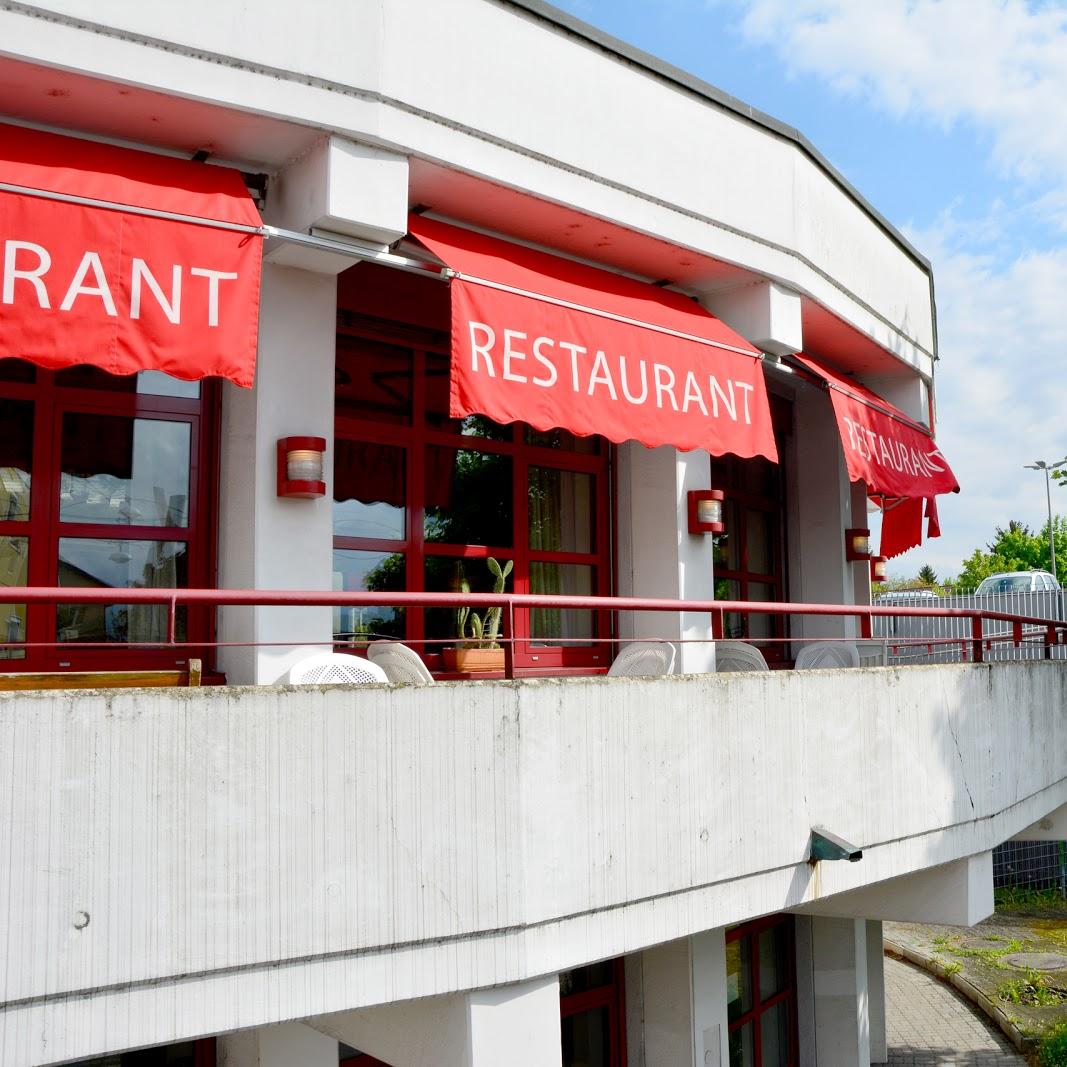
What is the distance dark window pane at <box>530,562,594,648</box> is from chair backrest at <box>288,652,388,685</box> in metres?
2.78

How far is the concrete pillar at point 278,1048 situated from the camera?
6.69 meters

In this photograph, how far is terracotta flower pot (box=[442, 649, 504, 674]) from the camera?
8.05 metres

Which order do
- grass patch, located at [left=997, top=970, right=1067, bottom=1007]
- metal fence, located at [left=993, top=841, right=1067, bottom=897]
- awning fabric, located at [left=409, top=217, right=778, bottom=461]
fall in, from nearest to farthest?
1. awning fabric, located at [left=409, top=217, right=778, bottom=461]
2. grass patch, located at [left=997, top=970, right=1067, bottom=1007]
3. metal fence, located at [left=993, top=841, right=1067, bottom=897]

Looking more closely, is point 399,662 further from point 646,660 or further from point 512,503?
point 512,503

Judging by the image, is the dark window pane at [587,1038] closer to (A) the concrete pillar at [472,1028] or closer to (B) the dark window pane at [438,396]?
(A) the concrete pillar at [472,1028]

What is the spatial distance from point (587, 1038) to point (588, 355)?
5.59 metres

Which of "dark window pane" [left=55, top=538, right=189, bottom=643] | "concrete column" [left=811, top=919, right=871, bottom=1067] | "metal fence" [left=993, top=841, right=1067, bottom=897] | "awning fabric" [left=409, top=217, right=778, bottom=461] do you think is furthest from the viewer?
"metal fence" [left=993, top=841, right=1067, bottom=897]

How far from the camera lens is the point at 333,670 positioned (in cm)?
645

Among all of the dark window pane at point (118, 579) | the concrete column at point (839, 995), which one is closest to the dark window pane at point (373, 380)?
the dark window pane at point (118, 579)

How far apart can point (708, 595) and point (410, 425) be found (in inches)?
110

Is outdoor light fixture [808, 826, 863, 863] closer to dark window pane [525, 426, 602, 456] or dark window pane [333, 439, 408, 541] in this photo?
dark window pane [333, 439, 408, 541]

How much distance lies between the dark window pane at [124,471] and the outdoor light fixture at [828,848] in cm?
443

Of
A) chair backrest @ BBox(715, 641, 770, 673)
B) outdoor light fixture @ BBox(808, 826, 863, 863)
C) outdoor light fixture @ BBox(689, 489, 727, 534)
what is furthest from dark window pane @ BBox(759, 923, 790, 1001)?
outdoor light fixture @ BBox(808, 826, 863, 863)

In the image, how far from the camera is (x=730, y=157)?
29.2 ft
